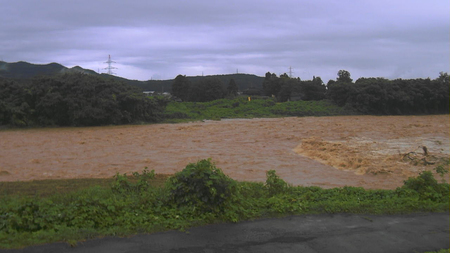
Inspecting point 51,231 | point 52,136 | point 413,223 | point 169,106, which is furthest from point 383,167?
point 169,106

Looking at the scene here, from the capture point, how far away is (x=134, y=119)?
31547mm

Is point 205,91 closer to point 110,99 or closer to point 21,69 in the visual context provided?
point 21,69

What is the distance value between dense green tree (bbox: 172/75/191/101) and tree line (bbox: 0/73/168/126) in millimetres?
30994

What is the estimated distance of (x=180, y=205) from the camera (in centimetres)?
641

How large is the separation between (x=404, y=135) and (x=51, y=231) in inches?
875

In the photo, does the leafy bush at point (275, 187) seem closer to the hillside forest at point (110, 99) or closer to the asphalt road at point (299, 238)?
→ the asphalt road at point (299, 238)

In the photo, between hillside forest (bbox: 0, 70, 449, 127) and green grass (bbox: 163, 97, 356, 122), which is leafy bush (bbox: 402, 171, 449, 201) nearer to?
hillside forest (bbox: 0, 70, 449, 127)

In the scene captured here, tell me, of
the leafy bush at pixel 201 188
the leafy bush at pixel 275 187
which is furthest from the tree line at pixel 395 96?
the leafy bush at pixel 201 188

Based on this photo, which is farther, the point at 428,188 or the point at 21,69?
the point at 21,69

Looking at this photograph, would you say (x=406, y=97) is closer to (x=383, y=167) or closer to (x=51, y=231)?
(x=383, y=167)

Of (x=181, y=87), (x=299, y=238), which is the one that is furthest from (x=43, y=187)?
(x=181, y=87)

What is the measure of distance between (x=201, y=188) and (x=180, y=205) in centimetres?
42

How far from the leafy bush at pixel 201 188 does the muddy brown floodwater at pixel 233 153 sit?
5631 mm

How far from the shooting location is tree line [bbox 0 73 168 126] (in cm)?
2766
